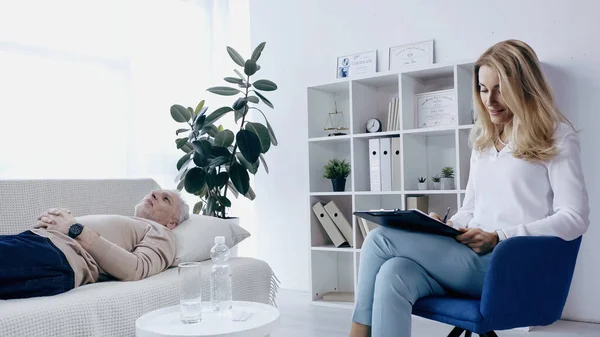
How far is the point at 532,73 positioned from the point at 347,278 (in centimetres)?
231

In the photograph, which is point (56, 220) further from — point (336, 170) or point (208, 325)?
point (336, 170)

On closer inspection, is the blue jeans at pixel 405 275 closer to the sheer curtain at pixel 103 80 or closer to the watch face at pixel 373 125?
the watch face at pixel 373 125

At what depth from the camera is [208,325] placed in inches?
61.6

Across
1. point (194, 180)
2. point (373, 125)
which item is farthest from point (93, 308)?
point (373, 125)

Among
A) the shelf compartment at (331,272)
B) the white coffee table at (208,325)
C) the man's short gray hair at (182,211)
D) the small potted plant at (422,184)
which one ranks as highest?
the small potted plant at (422,184)

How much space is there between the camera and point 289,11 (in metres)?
4.17

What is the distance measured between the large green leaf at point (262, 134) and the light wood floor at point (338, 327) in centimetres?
101

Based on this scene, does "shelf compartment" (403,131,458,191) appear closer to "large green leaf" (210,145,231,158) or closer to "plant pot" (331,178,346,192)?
"plant pot" (331,178,346,192)

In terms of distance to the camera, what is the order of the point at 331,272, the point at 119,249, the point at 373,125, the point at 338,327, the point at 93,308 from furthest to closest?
the point at 331,272
the point at 373,125
the point at 338,327
the point at 119,249
the point at 93,308

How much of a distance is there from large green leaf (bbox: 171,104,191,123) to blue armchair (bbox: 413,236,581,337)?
2.38 meters

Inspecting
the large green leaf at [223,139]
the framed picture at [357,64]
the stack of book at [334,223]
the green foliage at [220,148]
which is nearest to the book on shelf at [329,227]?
the stack of book at [334,223]

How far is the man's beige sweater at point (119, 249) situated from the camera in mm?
2037

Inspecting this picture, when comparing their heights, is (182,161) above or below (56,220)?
above

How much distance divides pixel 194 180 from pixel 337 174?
0.90m
